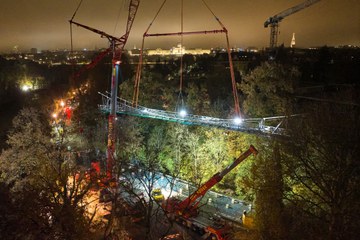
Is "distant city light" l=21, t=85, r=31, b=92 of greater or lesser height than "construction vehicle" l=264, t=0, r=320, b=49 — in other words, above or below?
below

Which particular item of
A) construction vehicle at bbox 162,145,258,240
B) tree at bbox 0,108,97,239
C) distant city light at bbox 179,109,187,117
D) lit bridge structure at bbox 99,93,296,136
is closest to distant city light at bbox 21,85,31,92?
tree at bbox 0,108,97,239

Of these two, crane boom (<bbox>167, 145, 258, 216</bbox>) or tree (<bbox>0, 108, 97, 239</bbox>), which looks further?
crane boom (<bbox>167, 145, 258, 216</bbox>)

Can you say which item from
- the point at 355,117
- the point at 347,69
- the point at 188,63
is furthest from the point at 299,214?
the point at 188,63

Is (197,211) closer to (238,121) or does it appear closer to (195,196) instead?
(195,196)

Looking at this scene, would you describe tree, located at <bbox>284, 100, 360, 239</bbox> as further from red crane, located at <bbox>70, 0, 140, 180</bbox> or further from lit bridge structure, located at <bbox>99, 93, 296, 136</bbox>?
red crane, located at <bbox>70, 0, 140, 180</bbox>

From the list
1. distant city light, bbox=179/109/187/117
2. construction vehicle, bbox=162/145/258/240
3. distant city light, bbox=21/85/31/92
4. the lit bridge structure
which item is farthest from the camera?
distant city light, bbox=21/85/31/92

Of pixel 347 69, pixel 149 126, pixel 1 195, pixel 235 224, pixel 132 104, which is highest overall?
pixel 347 69

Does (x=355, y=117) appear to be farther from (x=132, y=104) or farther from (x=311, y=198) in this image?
(x=132, y=104)

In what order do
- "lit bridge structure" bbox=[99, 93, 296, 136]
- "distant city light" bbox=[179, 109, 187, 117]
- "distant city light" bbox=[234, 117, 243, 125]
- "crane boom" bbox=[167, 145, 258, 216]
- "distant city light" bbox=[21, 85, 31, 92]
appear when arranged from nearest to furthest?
"crane boom" bbox=[167, 145, 258, 216]
"lit bridge structure" bbox=[99, 93, 296, 136]
"distant city light" bbox=[234, 117, 243, 125]
"distant city light" bbox=[179, 109, 187, 117]
"distant city light" bbox=[21, 85, 31, 92]
